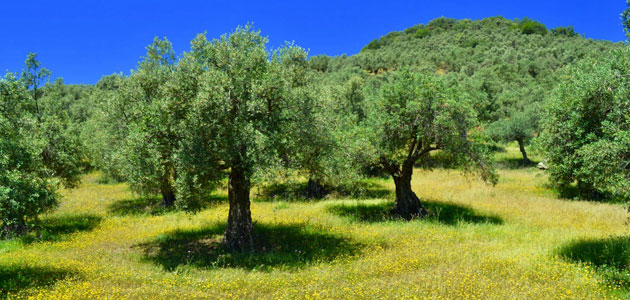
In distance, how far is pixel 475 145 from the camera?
21078 mm

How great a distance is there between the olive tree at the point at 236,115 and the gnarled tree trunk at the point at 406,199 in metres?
9.61

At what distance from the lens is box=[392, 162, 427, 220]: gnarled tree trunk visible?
22.5m

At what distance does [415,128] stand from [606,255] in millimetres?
10957

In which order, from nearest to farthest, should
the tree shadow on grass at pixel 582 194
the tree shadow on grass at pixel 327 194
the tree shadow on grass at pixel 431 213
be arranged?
the tree shadow on grass at pixel 431 213
the tree shadow on grass at pixel 582 194
the tree shadow on grass at pixel 327 194

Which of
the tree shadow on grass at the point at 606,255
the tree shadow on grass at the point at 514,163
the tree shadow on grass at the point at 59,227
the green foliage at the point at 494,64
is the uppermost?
the green foliage at the point at 494,64

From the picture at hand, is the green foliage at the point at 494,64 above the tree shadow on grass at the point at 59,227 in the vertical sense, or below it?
above

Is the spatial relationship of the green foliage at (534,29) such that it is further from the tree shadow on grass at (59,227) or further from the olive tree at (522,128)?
the tree shadow on grass at (59,227)

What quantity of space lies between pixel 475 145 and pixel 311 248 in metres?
11.9

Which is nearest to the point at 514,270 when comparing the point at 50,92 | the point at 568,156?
the point at 568,156

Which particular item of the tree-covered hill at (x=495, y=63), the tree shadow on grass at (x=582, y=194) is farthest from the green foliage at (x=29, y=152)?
the tree-covered hill at (x=495, y=63)

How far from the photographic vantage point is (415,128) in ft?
71.2

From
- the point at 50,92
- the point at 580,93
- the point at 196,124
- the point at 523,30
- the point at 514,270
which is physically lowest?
the point at 514,270

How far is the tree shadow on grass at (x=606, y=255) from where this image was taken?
11.8 m

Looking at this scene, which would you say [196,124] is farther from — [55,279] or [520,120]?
[520,120]
